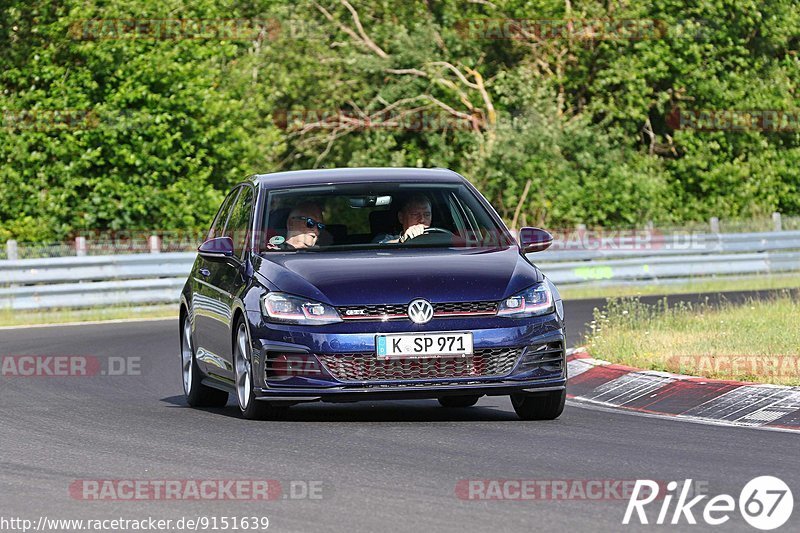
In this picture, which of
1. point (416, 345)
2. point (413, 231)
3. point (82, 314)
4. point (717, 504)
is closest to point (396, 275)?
point (416, 345)

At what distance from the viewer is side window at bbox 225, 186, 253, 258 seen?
1224 centimetres

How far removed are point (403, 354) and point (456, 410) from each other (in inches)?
76.2

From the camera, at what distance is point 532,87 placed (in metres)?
40.9

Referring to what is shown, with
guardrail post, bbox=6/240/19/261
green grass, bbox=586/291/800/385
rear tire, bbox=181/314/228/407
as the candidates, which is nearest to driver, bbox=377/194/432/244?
rear tire, bbox=181/314/228/407

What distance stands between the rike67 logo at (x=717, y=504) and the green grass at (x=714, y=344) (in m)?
4.15

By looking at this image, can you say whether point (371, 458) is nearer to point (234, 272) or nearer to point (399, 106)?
point (234, 272)

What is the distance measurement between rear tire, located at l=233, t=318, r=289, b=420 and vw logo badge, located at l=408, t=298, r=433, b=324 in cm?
111

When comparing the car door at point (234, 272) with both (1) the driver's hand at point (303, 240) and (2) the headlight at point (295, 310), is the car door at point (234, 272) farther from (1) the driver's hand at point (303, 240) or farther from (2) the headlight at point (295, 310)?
(2) the headlight at point (295, 310)

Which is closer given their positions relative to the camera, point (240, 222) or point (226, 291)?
point (226, 291)

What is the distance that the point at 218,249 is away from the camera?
479 inches

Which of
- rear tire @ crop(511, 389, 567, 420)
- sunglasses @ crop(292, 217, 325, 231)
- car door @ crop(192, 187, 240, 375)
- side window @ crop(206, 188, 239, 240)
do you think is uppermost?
sunglasses @ crop(292, 217, 325, 231)

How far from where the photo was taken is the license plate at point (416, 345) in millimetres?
10688

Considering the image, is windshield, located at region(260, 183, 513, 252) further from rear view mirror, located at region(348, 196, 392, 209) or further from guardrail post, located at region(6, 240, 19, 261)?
guardrail post, located at region(6, 240, 19, 261)

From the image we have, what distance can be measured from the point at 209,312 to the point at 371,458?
3471 millimetres
